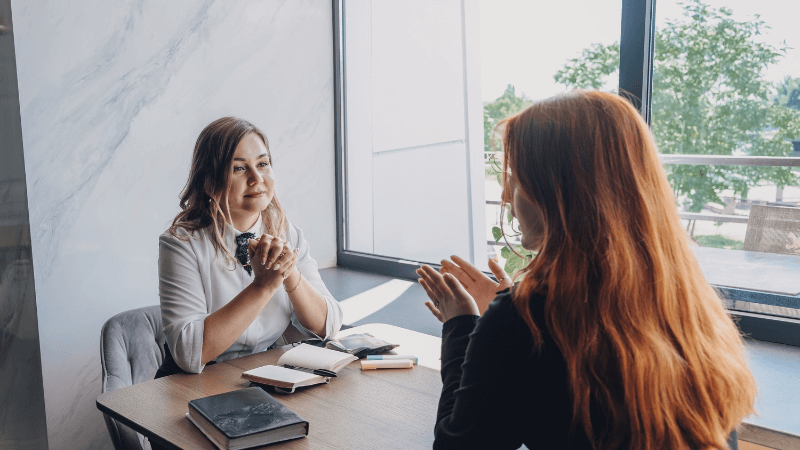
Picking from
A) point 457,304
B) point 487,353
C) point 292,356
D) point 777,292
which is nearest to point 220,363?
point 292,356

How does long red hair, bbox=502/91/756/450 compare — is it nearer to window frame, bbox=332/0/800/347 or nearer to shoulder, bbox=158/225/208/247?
window frame, bbox=332/0/800/347

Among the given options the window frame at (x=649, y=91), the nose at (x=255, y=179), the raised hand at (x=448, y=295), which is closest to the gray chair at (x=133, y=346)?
the nose at (x=255, y=179)

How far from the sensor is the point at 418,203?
10.2 feet

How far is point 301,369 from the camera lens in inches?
62.1

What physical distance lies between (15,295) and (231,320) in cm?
106

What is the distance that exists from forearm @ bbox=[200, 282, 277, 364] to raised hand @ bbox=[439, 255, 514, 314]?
22.5 inches

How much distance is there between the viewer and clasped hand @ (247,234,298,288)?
5.33 feet

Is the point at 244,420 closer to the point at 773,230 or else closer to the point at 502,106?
the point at 773,230

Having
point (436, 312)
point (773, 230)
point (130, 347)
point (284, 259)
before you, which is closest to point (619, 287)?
point (436, 312)

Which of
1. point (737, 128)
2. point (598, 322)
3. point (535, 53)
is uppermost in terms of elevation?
point (535, 53)

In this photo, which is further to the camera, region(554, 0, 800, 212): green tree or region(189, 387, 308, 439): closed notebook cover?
region(554, 0, 800, 212): green tree

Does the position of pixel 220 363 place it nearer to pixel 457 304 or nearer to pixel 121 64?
pixel 457 304

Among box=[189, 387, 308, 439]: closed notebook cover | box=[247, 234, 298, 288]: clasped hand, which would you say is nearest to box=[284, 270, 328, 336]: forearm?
box=[247, 234, 298, 288]: clasped hand

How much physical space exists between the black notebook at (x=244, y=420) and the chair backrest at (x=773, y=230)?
1662mm
